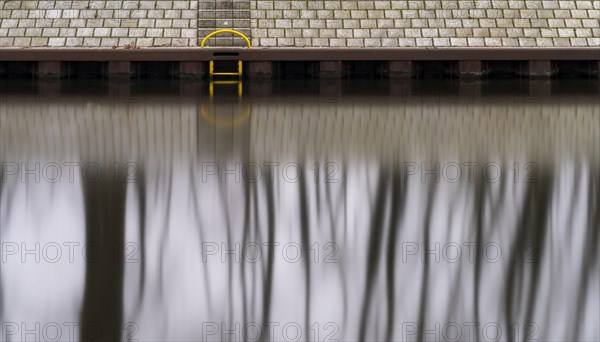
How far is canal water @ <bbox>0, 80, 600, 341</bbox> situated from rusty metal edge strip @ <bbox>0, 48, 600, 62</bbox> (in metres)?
4.48

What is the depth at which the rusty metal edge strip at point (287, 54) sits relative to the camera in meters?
22.8

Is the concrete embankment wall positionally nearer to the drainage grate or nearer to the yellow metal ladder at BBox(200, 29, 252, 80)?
the drainage grate

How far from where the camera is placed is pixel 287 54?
22.9 metres

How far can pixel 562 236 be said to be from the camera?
372 inches

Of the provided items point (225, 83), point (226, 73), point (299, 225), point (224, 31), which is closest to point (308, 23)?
point (224, 31)

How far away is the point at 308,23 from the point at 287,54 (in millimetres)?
854

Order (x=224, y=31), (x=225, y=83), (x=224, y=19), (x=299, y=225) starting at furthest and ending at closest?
(x=224, y=19)
(x=224, y=31)
(x=225, y=83)
(x=299, y=225)

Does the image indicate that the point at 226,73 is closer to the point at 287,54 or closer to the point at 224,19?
the point at 224,19

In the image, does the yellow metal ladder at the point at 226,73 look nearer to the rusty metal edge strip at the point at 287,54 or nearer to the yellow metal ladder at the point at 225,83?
the yellow metal ladder at the point at 225,83

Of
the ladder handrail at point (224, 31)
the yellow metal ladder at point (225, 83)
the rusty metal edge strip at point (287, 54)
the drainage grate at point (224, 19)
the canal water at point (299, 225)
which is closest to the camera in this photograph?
the canal water at point (299, 225)

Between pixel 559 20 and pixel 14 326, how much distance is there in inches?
717

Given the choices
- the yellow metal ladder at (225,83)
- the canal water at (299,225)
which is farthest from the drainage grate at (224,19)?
the canal water at (299,225)

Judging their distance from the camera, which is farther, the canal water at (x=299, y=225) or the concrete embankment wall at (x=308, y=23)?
the concrete embankment wall at (x=308, y=23)

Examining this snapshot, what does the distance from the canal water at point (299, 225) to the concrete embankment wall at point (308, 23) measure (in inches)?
193
